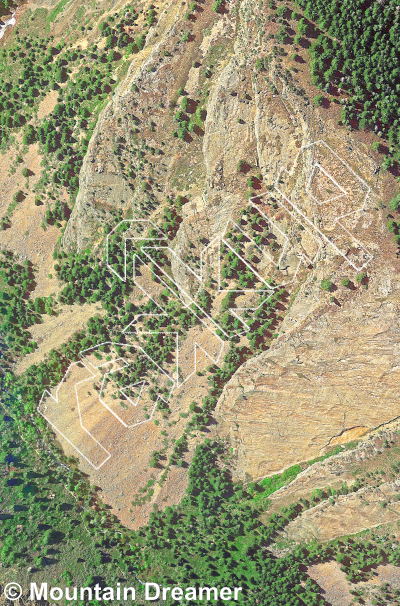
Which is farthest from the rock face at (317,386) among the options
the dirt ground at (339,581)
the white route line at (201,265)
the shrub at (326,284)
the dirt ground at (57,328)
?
the dirt ground at (57,328)

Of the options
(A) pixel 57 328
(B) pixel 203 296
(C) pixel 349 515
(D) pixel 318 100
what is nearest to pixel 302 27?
(D) pixel 318 100

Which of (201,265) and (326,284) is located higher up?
(201,265)

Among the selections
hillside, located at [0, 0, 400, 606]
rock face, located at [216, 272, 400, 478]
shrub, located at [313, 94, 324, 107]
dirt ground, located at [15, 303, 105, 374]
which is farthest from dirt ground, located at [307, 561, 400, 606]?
shrub, located at [313, 94, 324, 107]

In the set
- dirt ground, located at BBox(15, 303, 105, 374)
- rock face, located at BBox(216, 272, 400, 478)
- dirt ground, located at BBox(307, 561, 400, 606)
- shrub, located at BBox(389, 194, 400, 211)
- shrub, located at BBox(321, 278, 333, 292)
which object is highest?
dirt ground, located at BBox(15, 303, 105, 374)

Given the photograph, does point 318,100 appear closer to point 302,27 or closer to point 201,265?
point 302,27

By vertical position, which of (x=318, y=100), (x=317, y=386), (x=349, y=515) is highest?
(x=318, y=100)

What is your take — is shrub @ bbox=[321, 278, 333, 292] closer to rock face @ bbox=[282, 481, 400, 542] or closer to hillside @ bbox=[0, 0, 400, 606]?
hillside @ bbox=[0, 0, 400, 606]
